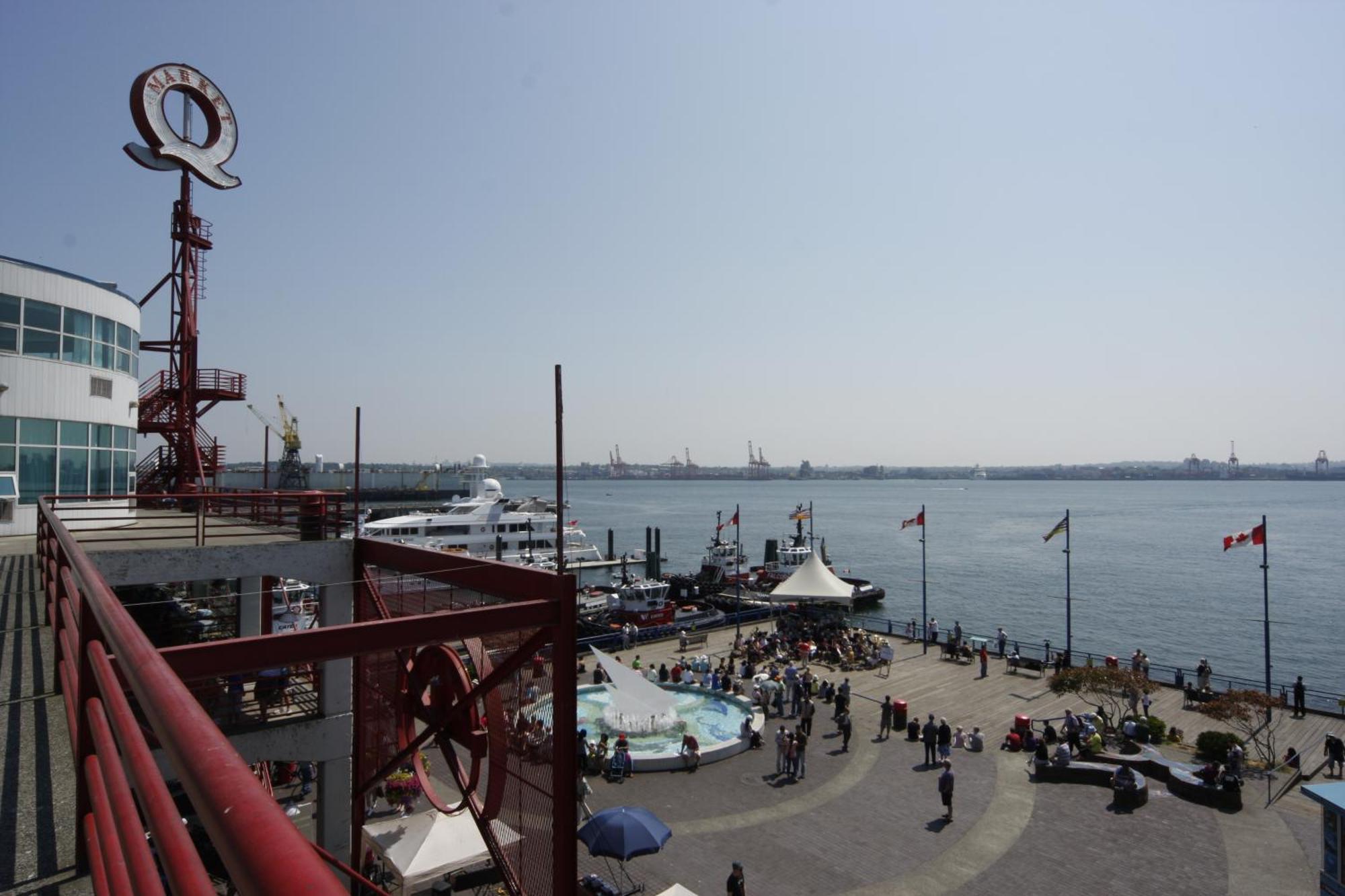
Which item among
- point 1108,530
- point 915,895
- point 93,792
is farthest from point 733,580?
point 1108,530

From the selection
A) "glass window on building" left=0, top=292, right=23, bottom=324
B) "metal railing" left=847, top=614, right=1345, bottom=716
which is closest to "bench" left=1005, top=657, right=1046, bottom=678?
"metal railing" left=847, top=614, right=1345, bottom=716

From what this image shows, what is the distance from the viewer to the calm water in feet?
156

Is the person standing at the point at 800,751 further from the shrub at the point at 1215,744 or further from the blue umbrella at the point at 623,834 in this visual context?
the shrub at the point at 1215,744

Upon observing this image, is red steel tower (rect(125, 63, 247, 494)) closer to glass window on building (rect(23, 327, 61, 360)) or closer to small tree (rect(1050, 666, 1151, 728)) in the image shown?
glass window on building (rect(23, 327, 61, 360))

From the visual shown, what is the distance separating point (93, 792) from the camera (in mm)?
2375

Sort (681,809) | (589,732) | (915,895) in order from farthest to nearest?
(589,732) < (681,809) < (915,895)

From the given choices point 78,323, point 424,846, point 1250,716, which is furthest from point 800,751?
point 78,323

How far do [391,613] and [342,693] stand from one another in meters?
2.45

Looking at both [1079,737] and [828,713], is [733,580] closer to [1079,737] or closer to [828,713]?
[828,713]

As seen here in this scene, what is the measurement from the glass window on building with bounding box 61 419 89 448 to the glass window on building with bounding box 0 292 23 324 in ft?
8.17

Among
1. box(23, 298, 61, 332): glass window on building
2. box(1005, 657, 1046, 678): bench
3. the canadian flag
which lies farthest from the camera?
box(1005, 657, 1046, 678): bench

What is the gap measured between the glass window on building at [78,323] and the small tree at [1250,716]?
29.3m

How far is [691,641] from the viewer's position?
3412 centimetres

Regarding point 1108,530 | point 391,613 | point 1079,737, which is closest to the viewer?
point 391,613
